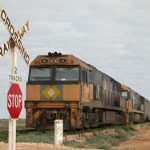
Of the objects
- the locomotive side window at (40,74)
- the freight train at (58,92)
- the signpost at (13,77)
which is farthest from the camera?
the locomotive side window at (40,74)

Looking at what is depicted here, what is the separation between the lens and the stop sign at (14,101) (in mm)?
6219

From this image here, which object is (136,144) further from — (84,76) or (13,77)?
(13,77)

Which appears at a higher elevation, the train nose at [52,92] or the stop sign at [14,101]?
the train nose at [52,92]

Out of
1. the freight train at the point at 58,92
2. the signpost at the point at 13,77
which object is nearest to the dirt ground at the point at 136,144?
the freight train at the point at 58,92

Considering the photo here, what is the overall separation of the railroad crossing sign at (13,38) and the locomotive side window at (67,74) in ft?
51.2

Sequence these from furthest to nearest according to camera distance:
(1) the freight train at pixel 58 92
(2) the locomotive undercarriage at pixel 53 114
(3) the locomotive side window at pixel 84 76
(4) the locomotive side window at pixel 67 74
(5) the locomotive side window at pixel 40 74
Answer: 1. (3) the locomotive side window at pixel 84 76
2. (5) the locomotive side window at pixel 40 74
3. (4) the locomotive side window at pixel 67 74
4. (1) the freight train at pixel 58 92
5. (2) the locomotive undercarriage at pixel 53 114

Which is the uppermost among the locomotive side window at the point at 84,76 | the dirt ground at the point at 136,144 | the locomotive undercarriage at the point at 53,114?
the locomotive side window at the point at 84,76

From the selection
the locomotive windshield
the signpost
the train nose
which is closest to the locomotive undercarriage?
the train nose

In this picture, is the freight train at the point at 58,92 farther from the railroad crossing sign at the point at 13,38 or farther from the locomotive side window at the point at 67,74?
the railroad crossing sign at the point at 13,38

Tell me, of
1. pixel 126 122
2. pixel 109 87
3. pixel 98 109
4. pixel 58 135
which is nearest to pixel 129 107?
pixel 126 122

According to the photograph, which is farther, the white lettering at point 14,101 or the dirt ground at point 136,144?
the dirt ground at point 136,144

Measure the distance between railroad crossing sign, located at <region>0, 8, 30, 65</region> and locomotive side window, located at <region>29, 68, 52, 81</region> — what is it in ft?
52.2

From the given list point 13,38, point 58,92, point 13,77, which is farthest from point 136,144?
point 13,38

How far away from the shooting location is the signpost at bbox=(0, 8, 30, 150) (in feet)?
20.4
